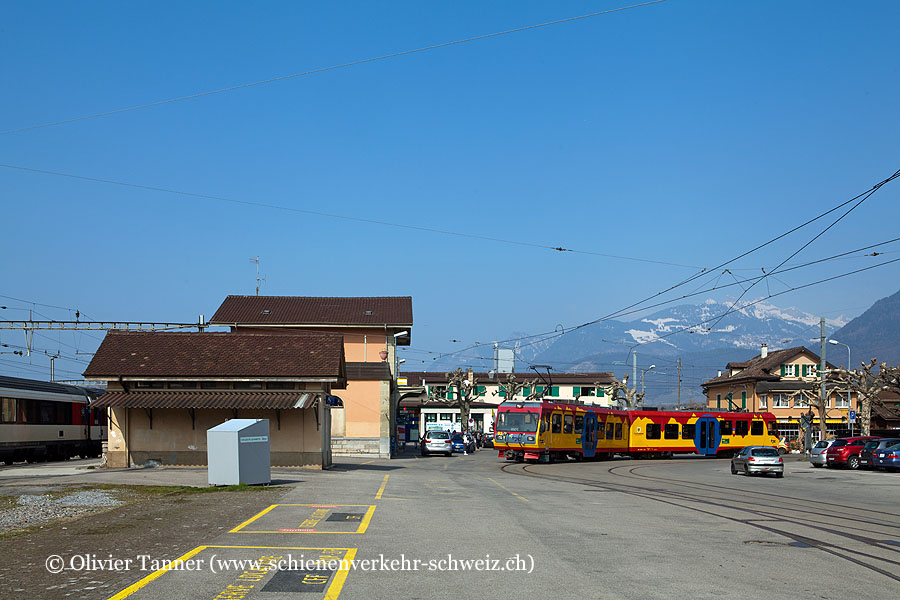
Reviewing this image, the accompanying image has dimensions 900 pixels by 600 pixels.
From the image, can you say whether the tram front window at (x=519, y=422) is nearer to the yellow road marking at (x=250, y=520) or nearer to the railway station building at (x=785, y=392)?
the yellow road marking at (x=250, y=520)

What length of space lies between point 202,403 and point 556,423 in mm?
21615

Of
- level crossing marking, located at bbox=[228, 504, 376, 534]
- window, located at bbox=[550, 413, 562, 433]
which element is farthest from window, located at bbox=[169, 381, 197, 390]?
window, located at bbox=[550, 413, 562, 433]

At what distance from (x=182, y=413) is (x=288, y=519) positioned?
1822 centimetres

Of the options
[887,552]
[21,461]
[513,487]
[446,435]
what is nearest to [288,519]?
[887,552]

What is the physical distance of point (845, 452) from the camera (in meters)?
43.4

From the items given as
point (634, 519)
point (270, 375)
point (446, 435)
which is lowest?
point (446, 435)

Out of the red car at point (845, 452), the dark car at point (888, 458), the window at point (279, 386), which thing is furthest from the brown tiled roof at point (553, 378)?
the window at point (279, 386)

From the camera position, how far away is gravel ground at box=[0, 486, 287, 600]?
30.0ft

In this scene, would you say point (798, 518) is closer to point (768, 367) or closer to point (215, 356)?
point (215, 356)

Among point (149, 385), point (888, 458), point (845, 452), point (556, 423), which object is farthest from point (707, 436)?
point (149, 385)

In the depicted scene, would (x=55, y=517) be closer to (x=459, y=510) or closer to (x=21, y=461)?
(x=459, y=510)

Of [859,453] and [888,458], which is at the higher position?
[888,458]

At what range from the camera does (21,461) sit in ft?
133

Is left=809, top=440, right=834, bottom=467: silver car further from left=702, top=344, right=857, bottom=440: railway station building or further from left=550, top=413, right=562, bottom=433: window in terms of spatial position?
left=702, top=344, right=857, bottom=440: railway station building
